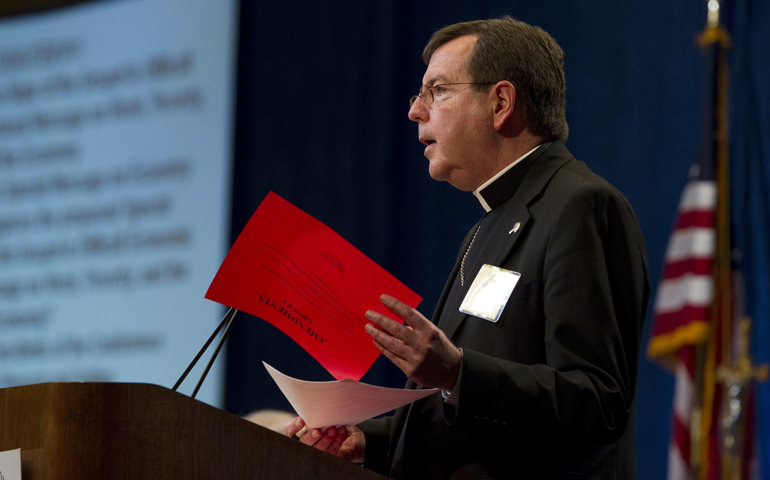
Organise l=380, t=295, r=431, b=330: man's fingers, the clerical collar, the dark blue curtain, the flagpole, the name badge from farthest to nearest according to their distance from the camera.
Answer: the dark blue curtain
the flagpole
the clerical collar
the name badge
l=380, t=295, r=431, b=330: man's fingers

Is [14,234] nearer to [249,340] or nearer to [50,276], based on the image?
[50,276]

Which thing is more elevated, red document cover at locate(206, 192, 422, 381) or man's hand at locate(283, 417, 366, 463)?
red document cover at locate(206, 192, 422, 381)

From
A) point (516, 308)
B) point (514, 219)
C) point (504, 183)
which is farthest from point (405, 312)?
point (504, 183)

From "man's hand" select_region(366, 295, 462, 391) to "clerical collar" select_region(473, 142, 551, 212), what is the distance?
697mm

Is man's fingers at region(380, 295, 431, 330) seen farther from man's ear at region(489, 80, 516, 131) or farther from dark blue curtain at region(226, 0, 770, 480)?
dark blue curtain at region(226, 0, 770, 480)

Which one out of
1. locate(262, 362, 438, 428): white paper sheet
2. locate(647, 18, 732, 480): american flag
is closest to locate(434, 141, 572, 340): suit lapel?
locate(262, 362, 438, 428): white paper sheet

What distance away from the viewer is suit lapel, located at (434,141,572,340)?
1.65m

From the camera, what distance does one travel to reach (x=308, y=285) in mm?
1395

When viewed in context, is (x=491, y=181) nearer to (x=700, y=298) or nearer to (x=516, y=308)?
(x=516, y=308)

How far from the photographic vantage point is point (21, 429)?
119 centimetres

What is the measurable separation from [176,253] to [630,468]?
A: 11.6 feet

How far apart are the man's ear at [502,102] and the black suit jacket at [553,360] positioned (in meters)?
0.28

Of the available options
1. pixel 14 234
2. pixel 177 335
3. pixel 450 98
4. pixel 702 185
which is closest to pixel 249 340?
pixel 177 335

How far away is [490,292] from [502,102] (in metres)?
0.54
